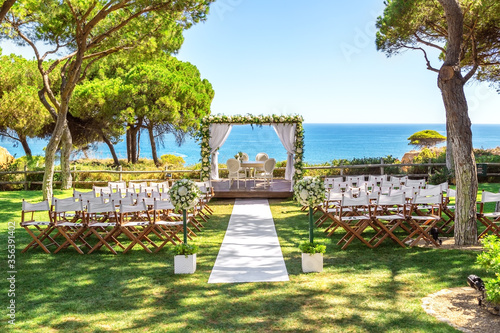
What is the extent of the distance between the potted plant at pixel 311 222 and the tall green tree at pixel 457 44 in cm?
250

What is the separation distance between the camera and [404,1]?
12789 millimetres

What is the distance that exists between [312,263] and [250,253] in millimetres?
1319

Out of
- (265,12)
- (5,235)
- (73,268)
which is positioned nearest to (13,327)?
(73,268)

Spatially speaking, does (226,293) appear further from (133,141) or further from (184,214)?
→ (133,141)

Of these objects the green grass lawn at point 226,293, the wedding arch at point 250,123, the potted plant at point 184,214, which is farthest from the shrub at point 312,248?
the wedding arch at point 250,123

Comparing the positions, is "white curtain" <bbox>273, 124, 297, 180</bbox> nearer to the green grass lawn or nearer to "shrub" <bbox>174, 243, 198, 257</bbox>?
the green grass lawn

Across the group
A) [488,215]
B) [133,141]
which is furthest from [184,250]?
[133,141]

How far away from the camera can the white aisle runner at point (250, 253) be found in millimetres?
5734

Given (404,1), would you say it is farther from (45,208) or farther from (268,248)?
(45,208)

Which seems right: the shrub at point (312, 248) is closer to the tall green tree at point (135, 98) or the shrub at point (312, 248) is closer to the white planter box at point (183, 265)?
the white planter box at point (183, 265)

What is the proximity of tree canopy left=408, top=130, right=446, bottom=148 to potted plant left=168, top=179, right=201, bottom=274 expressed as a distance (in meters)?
33.5

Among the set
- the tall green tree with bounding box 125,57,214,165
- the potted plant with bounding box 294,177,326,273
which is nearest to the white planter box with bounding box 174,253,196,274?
the potted plant with bounding box 294,177,326,273

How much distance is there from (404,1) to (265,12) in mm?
9103

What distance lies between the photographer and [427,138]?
37844 millimetres
